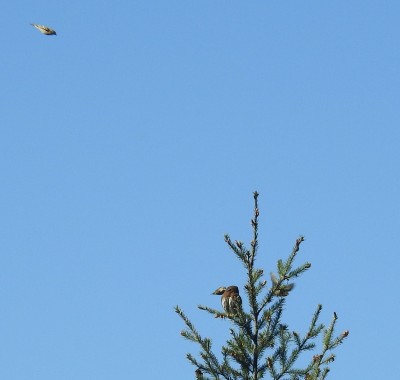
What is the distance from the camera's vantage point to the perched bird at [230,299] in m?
15.2

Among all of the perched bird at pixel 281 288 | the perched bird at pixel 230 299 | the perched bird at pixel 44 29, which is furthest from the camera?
the perched bird at pixel 44 29

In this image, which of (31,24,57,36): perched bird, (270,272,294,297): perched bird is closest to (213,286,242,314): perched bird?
(270,272,294,297): perched bird

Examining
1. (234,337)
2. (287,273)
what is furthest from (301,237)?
(234,337)

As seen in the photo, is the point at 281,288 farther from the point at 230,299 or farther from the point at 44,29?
the point at 44,29

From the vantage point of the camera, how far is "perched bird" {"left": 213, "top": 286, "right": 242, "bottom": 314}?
15.2 m

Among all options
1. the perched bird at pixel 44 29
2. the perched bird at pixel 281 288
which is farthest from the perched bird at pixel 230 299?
the perched bird at pixel 44 29

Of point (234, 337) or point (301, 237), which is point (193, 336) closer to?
point (234, 337)

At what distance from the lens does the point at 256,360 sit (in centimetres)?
1502

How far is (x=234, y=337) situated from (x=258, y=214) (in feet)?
5.53

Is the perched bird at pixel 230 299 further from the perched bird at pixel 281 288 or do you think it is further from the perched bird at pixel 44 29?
the perched bird at pixel 44 29

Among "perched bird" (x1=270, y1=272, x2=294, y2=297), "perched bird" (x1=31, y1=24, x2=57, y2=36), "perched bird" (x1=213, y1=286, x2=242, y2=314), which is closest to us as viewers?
"perched bird" (x1=270, y1=272, x2=294, y2=297)

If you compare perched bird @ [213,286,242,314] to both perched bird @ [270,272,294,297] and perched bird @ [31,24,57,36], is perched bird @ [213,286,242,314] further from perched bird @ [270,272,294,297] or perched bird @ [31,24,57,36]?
perched bird @ [31,24,57,36]

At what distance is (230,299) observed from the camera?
1585cm

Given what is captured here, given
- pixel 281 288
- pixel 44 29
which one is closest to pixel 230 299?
pixel 281 288
